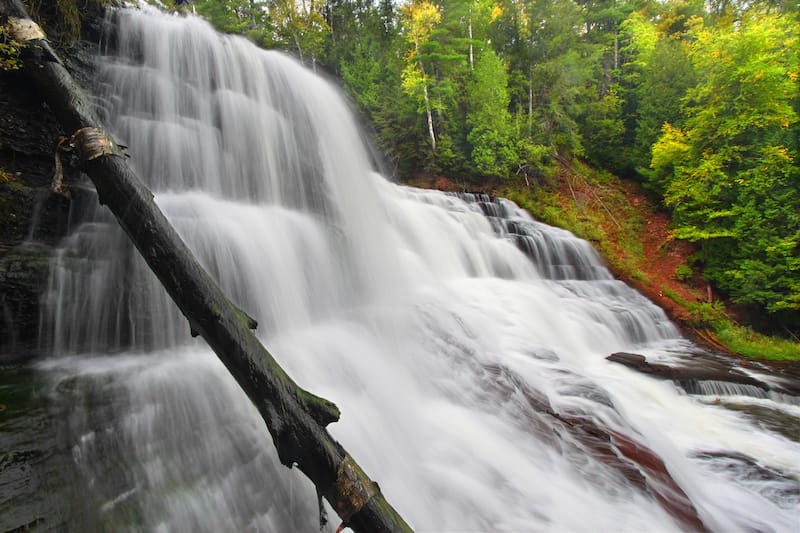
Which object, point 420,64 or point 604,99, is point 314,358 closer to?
point 420,64

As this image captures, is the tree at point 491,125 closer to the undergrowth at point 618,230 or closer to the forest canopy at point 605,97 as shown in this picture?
the forest canopy at point 605,97

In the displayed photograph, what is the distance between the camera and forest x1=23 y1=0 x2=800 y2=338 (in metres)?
10.0

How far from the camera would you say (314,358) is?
3.99 m

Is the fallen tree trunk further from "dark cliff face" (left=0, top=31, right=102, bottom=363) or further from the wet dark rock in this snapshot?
the wet dark rock

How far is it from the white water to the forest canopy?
5147 millimetres

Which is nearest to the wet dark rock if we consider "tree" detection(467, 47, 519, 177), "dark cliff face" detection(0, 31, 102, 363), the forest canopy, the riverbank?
the riverbank

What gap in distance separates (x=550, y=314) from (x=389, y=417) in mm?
5456

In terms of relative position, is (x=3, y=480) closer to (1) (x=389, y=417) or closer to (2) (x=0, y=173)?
(1) (x=389, y=417)

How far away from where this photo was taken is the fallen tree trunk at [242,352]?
154 cm

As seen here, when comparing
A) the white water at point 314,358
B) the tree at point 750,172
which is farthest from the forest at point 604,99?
the white water at point 314,358

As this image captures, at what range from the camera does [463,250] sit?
10.2 m

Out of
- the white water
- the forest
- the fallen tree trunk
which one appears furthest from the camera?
the forest

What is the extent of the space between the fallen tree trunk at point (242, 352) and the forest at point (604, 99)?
11.8 meters

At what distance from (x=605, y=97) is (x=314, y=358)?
2095cm
